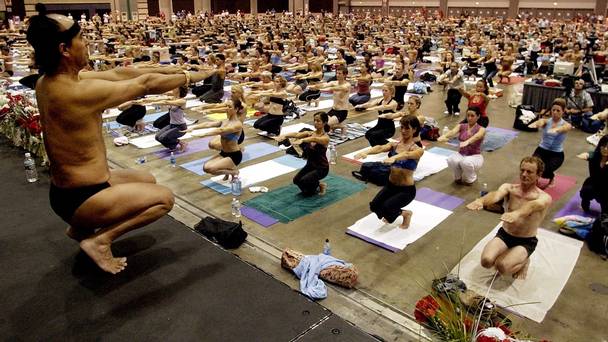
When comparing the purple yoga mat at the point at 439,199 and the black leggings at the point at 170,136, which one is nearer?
the purple yoga mat at the point at 439,199

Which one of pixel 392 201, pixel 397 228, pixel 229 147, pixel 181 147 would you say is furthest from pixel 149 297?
pixel 181 147

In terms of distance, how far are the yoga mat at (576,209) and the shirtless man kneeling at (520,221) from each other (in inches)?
72.0

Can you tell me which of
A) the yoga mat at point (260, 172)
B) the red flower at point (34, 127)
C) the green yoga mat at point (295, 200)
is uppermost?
the red flower at point (34, 127)

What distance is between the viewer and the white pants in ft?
21.7

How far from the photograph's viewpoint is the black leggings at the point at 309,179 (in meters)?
6.15

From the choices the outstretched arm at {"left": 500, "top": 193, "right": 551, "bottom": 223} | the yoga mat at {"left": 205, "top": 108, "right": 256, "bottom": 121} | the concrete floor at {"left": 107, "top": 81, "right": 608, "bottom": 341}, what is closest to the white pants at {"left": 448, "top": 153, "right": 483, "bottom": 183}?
the concrete floor at {"left": 107, "top": 81, "right": 608, "bottom": 341}

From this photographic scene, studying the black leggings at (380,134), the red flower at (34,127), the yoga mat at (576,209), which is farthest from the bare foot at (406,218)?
the red flower at (34,127)

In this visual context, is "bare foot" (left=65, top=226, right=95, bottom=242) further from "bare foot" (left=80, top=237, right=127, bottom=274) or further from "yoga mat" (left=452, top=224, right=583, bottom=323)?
"yoga mat" (left=452, top=224, right=583, bottom=323)

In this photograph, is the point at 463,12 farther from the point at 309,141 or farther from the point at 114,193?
the point at 114,193

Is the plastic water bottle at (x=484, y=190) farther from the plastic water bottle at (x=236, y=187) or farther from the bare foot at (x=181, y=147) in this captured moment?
the bare foot at (x=181, y=147)

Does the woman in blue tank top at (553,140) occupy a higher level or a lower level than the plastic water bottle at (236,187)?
higher

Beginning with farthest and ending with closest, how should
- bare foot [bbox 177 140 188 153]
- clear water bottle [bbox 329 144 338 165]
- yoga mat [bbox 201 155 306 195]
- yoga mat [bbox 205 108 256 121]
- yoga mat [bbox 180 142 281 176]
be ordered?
1. yoga mat [bbox 205 108 256 121]
2. bare foot [bbox 177 140 188 153]
3. clear water bottle [bbox 329 144 338 165]
4. yoga mat [bbox 180 142 281 176]
5. yoga mat [bbox 201 155 306 195]

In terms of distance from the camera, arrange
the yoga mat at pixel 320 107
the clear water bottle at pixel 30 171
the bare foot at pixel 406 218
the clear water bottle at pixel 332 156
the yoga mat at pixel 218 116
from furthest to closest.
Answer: the yoga mat at pixel 320 107, the yoga mat at pixel 218 116, the clear water bottle at pixel 332 156, the clear water bottle at pixel 30 171, the bare foot at pixel 406 218

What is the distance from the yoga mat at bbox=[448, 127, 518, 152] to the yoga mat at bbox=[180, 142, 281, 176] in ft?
10.9
